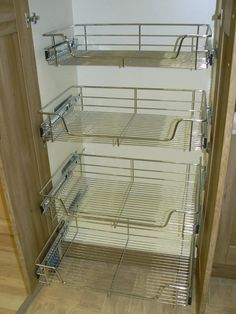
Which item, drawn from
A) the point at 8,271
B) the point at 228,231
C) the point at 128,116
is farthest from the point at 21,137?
the point at 228,231

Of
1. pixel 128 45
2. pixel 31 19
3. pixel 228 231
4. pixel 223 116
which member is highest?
pixel 31 19

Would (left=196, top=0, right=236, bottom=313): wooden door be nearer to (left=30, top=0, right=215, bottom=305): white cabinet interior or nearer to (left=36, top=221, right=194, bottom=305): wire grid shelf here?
(left=30, top=0, right=215, bottom=305): white cabinet interior

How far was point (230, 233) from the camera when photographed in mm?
1324

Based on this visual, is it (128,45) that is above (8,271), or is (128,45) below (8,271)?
above

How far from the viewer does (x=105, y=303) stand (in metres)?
1.42

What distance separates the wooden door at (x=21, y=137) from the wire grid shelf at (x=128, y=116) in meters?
0.09

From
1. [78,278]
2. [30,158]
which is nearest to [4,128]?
[30,158]

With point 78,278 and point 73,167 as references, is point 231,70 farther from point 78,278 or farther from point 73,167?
point 78,278

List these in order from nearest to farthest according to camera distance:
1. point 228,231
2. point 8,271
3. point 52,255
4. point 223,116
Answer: point 223,116 → point 228,231 → point 52,255 → point 8,271

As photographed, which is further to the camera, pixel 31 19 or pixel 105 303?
pixel 105 303

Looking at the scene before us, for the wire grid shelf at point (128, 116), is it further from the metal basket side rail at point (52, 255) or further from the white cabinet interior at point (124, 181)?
the metal basket side rail at point (52, 255)

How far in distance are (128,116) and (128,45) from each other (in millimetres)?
297

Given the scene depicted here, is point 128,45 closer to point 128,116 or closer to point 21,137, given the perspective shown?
point 128,116

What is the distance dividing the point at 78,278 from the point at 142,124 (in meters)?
0.75
